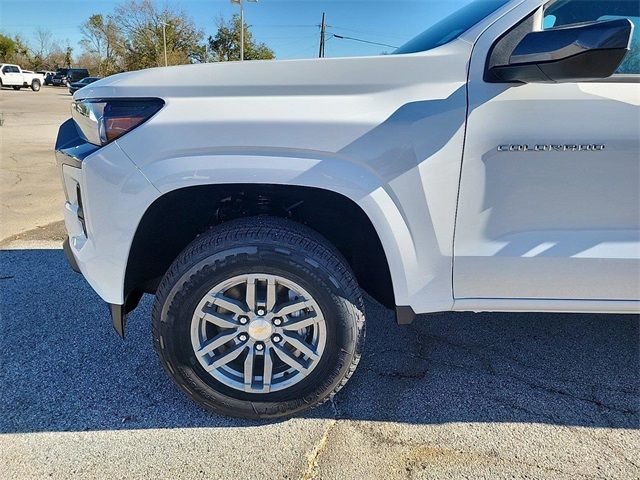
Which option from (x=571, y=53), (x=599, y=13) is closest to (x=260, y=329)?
(x=571, y=53)

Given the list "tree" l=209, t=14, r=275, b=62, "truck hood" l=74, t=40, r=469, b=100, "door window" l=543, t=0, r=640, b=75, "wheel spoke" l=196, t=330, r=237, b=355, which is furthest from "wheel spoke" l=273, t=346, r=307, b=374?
"tree" l=209, t=14, r=275, b=62

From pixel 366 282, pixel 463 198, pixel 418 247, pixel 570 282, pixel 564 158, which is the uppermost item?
pixel 564 158

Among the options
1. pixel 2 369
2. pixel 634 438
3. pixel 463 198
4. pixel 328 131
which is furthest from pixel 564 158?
pixel 2 369

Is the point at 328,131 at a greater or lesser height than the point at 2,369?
greater

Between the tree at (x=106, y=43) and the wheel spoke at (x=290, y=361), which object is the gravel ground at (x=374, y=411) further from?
the tree at (x=106, y=43)

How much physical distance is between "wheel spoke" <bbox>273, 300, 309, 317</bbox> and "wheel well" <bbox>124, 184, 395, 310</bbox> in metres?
0.42

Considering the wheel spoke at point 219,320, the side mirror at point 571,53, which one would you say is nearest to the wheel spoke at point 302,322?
the wheel spoke at point 219,320

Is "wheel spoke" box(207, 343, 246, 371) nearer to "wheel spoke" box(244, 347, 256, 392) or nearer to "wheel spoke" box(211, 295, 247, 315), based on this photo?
"wheel spoke" box(244, 347, 256, 392)

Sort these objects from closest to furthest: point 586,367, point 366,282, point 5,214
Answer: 1. point 366,282
2. point 586,367
3. point 5,214

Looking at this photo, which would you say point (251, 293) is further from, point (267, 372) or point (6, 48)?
point (6, 48)

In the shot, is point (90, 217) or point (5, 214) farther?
point (5, 214)

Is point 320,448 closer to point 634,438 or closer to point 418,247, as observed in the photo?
point 418,247

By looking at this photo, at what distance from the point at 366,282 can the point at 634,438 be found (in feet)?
4.60

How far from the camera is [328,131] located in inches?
71.5
